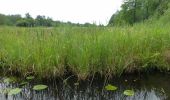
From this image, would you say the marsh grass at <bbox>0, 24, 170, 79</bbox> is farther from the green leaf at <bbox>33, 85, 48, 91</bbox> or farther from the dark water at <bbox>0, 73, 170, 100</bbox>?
the green leaf at <bbox>33, 85, 48, 91</bbox>

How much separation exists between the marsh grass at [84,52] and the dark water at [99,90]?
0.70ft

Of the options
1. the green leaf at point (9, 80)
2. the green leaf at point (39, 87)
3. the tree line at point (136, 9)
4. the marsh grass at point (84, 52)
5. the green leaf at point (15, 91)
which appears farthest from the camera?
the tree line at point (136, 9)

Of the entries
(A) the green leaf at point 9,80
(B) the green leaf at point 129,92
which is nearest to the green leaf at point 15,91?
(A) the green leaf at point 9,80

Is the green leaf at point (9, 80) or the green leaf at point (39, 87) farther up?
the green leaf at point (9, 80)

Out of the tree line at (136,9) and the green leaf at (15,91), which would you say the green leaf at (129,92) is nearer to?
the green leaf at (15,91)

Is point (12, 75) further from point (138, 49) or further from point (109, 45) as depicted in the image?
point (138, 49)

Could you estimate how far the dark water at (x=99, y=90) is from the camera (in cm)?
280

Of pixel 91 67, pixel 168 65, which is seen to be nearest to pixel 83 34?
pixel 91 67

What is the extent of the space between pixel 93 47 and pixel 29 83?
1.22 metres

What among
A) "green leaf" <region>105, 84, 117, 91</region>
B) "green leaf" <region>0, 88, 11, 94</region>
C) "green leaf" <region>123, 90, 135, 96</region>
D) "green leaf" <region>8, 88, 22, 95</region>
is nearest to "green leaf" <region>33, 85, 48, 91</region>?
"green leaf" <region>8, 88, 22, 95</region>

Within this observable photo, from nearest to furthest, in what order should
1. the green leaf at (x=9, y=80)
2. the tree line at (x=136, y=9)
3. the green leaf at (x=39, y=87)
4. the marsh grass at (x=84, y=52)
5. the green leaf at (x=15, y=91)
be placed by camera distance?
the green leaf at (x=15, y=91) < the green leaf at (x=39, y=87) < the green leaf at (x=9, y=80) < the marsh grass at (x=84, y=52) < the tree line at (x=136, y=9)

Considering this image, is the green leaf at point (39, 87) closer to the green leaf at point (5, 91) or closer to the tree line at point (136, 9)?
the green leaf at point (5, 91)

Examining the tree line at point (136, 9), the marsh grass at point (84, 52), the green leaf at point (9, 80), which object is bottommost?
the green leaf at point (9, 80)

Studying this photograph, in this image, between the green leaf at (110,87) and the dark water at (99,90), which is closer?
the dark water at (99,90)
